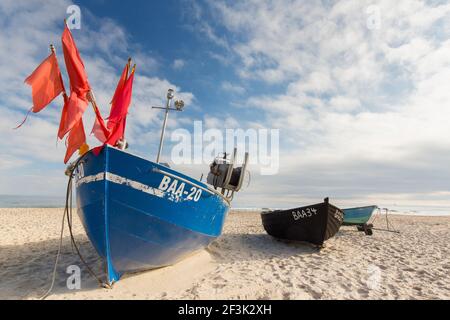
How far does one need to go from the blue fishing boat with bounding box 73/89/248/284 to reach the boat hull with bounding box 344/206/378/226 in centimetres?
1084

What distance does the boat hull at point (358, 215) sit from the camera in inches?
526

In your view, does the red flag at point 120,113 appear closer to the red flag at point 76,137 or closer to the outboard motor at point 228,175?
the red flag at point 76,137

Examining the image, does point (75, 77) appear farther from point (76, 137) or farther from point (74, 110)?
point (76, 137)

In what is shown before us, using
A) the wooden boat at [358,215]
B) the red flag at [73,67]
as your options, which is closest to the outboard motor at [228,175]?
the red flag at [73,67]

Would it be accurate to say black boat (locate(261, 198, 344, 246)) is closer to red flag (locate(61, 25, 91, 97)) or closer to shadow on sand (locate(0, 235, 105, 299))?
shadow on sand (locate(0, 235, 105, 299))

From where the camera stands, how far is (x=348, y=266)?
6.45 m

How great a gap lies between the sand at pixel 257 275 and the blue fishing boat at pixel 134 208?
25.4 inches

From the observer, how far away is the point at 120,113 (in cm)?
553

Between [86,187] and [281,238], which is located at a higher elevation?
[86,187]

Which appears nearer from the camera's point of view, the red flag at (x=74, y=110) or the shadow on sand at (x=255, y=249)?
the red flag at (x=74, y=110)

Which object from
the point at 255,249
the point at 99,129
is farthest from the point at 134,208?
the point at 255,249
